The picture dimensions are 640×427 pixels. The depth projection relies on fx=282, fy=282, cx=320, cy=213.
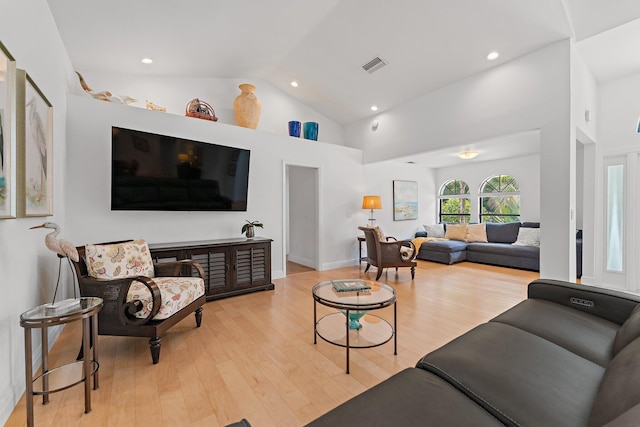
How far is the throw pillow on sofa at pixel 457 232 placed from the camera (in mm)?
6496

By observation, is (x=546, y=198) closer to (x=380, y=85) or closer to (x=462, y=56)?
(x=462, y=56)

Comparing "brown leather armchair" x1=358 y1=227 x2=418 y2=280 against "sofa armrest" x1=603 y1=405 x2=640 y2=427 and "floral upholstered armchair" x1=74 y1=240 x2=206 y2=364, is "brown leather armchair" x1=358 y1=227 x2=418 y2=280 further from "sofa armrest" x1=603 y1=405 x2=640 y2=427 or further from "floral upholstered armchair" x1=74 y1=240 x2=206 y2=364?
"sofa armrest" x1=603 y1=405 x2=640 y2=427

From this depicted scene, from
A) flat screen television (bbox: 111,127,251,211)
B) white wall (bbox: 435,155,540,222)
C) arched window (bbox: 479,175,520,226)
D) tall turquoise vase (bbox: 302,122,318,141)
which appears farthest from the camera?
arched window (bbox: 479,175,520,226)

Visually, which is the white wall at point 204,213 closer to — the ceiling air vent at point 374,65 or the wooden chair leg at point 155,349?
the ceiling air vent at point 374,65

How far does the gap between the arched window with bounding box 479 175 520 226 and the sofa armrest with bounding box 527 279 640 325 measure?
561 cm

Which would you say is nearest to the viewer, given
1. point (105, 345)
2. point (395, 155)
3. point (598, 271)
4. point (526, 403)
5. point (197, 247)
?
point (526, 403)

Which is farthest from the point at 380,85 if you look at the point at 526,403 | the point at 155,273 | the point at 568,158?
the point at 526,403

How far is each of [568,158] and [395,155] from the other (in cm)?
249

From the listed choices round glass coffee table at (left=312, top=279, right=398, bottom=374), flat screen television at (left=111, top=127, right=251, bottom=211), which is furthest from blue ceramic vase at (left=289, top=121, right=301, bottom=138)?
round glass coffee table at (left=312, top=279, right=398, bottom=374)

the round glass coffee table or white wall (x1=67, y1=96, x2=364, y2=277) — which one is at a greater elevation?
white wall (x1=67, y1=96, x2=364, y2=277)

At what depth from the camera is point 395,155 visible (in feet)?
17.0

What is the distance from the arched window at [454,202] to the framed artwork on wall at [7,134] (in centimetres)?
813

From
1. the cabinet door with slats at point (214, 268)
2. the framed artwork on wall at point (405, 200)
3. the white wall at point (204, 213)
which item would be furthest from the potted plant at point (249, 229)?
the framed artwork on wall at point (405, 200)

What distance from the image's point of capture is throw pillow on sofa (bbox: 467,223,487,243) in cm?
633
